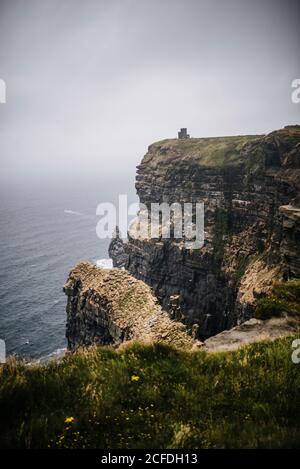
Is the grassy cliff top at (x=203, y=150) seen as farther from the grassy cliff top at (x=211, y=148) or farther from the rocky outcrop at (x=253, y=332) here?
the rocky outcrop at (x=253, y=332)

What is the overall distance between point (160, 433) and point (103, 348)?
12.6 ft

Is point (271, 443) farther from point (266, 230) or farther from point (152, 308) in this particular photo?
point (266, 230)

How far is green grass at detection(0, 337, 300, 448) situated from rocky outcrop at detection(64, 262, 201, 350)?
10.2m

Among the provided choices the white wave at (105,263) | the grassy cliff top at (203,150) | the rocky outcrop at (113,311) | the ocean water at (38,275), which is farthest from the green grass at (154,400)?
the white wave at (105,263)

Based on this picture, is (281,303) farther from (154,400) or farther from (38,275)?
(38,275)

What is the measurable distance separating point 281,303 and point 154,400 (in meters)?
10.3

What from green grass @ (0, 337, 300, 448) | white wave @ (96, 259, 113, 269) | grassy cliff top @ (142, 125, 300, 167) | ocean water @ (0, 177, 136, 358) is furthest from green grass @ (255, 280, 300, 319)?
white wave @ (96, 259, 113, 269)

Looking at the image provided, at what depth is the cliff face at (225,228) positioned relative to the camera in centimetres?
5053

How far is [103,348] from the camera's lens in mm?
9609

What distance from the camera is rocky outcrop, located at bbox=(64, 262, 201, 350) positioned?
70.6 ft

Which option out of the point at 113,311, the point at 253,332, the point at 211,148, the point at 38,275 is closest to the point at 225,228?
the point at 211,148

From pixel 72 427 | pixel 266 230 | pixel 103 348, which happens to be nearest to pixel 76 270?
pixel 103 348

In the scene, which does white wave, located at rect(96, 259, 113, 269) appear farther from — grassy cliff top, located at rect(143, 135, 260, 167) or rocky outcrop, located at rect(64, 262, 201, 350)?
rocky outcrop, located at rect(64, 262, 201, 350)
